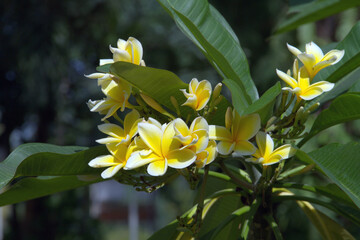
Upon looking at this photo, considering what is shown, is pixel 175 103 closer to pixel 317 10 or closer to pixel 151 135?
pixel 151 135

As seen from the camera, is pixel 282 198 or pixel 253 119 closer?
pixel 253 119

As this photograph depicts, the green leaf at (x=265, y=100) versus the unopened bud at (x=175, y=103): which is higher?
the unopened bud at (x=175, y=103)

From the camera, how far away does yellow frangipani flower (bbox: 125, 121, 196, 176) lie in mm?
508

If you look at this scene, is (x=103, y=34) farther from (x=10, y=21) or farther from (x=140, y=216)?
(x=140, y=216)

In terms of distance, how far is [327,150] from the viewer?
0.57m

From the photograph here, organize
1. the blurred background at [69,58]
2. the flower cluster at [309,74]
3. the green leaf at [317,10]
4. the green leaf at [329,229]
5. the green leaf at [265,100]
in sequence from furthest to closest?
the blurred background at [69,58], the green leaf at [317,10], the green leaf at [329,229], the flower cluster at [309,74], the green leaf at [265,100]

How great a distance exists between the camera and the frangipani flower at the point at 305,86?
0.58 metres

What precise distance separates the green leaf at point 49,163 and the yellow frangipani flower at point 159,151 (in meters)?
0.13

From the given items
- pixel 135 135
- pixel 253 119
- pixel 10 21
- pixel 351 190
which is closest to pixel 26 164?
pixel 135 135

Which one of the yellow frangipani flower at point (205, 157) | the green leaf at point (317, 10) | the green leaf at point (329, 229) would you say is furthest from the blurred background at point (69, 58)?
the yellow frangipani flower at point (205, 157)

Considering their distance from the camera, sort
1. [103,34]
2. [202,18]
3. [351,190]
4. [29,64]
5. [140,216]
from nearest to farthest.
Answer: [351,190] → [202,18] → [29,64] → [103,34] → [140,216]

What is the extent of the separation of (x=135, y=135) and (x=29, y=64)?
357cm

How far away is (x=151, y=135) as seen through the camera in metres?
0.52

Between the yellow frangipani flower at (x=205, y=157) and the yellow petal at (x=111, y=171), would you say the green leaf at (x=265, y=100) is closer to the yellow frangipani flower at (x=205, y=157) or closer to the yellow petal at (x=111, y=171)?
the yellow frangipani flower at (x=205, y=157)
